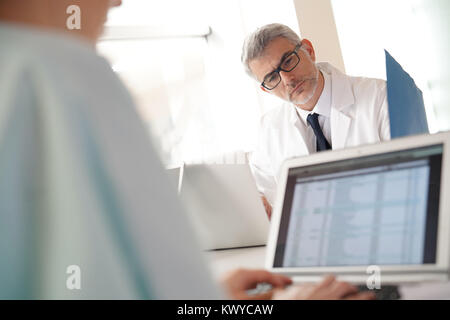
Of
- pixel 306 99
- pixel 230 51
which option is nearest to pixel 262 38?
pixel 306 99

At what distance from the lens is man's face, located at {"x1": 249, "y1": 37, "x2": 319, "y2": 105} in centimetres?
213

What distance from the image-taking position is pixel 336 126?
2.04m

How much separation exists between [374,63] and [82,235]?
3741 mm

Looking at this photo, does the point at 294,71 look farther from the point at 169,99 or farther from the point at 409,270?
the point at 169,99

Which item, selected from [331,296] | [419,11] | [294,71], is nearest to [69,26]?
[331,296]

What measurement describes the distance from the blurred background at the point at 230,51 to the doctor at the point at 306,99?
143 cm

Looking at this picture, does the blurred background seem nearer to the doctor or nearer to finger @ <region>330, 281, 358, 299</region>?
the doctor

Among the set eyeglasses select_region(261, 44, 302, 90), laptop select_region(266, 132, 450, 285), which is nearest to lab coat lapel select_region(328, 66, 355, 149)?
eyeglasses select_region(261, 44, 302, 90)

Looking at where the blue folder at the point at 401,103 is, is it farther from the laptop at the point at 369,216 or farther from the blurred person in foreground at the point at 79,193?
the blurred person in foreground at the point at 79,193

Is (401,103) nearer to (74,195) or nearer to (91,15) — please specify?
(91,15)

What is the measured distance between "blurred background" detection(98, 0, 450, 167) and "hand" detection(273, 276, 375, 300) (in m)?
2.97

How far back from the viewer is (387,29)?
3795mm

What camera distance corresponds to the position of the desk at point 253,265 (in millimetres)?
683

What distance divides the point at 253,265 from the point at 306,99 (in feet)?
4.01
